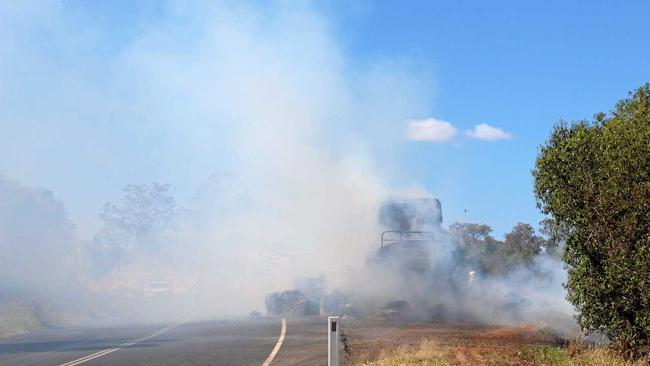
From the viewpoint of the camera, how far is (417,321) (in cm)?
2516

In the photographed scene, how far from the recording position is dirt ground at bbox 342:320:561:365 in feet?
41.4

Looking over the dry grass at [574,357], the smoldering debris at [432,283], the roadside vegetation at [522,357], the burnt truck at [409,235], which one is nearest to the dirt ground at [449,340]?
the roadside vegetation at [522,357]

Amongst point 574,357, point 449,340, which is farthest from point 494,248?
point 574,357

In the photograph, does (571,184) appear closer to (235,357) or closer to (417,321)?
(235,357)

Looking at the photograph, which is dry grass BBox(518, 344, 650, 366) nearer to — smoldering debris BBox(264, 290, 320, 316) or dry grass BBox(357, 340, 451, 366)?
dry grass BBox(357, 340, 451, 366)

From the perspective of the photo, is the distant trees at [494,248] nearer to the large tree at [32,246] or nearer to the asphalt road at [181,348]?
the asphalt road at [181,348]

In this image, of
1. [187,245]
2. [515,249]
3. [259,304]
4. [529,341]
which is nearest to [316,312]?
[529,341]

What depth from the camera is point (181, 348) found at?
55.7 feet

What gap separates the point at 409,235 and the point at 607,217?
20.3 m

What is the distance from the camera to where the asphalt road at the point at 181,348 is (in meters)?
14.2

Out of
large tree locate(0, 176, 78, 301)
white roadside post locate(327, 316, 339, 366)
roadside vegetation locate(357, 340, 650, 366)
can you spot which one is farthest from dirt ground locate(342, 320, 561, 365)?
large tree locate(0, 176, 78, 301)

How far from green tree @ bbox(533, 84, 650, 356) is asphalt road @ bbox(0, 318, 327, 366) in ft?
16.3

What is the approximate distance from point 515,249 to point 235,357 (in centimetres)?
4868

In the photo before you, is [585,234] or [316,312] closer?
[585,234]
